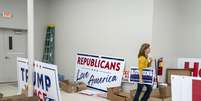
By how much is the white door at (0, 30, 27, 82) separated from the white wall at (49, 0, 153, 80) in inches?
47.9

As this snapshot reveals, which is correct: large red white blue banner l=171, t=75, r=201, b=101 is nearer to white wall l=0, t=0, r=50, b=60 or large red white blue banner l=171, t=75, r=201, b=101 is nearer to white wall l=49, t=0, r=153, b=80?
white wall l=49, t=0, r=153, b=80

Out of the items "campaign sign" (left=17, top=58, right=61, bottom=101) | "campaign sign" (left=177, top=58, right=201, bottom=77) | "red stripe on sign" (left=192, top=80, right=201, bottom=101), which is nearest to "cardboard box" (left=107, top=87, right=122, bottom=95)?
"campaign sign" (left=177, top=58, right=201, bottom=77)

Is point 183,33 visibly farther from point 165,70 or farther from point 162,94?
point 162,94

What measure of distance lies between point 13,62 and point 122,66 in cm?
413

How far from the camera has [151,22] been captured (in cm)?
603

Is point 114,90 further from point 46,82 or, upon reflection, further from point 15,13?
point 15,13

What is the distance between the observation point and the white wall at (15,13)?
8.39 m

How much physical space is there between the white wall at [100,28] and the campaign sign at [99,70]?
214mm

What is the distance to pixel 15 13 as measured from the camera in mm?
8703

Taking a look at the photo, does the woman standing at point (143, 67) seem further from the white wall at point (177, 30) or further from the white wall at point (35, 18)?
the white wall at point (35, 18)

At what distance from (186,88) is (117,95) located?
3.84 metres

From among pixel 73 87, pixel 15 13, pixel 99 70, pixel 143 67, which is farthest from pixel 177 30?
pixel 15 13

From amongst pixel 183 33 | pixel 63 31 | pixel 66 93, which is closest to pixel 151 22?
pixel 183 33

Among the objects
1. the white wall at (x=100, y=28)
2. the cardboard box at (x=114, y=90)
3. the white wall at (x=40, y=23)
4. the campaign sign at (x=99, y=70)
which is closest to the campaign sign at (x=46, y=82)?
the cardboard box at (x=114, y=90)
